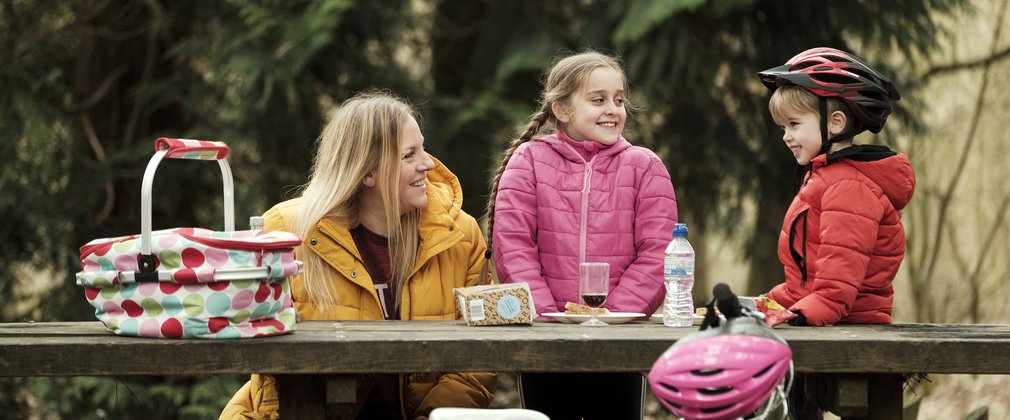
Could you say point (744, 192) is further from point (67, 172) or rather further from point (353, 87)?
point (67, 172)

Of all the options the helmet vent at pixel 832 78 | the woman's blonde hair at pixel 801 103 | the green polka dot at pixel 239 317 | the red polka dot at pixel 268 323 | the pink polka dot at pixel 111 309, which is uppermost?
the helmet vent at pixel 832 78

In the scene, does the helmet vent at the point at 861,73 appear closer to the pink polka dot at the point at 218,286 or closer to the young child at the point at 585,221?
the young child at the point at 585,221

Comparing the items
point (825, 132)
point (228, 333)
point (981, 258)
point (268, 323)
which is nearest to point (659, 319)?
point (825, 132)

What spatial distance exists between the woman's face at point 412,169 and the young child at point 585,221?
31 centimetres

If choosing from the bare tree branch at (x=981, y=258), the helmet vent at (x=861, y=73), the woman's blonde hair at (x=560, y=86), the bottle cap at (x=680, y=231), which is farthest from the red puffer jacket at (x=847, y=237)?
the bare tree branch at (x=981, y=258)

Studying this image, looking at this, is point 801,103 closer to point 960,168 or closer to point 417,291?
point 417,291

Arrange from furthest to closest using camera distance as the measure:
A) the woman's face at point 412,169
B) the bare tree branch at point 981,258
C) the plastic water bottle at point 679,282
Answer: the bare tree branch at point 981,258 < the woman's face at point 412,169 < the plastic water bottle at point 679,282

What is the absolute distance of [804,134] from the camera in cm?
379

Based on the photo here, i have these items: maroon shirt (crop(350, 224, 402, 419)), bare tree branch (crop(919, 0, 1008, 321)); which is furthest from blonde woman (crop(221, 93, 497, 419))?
bare tree branch (crop(919, 0, 1008, 321))

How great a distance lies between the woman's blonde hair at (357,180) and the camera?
398 cm

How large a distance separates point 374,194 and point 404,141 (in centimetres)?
22

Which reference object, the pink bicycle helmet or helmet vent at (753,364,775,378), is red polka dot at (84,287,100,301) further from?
helmet vent at (753,364,775,378)

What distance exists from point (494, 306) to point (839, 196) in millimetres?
1083

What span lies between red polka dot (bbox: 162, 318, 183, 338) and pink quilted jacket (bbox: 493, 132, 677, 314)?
1271 mm
